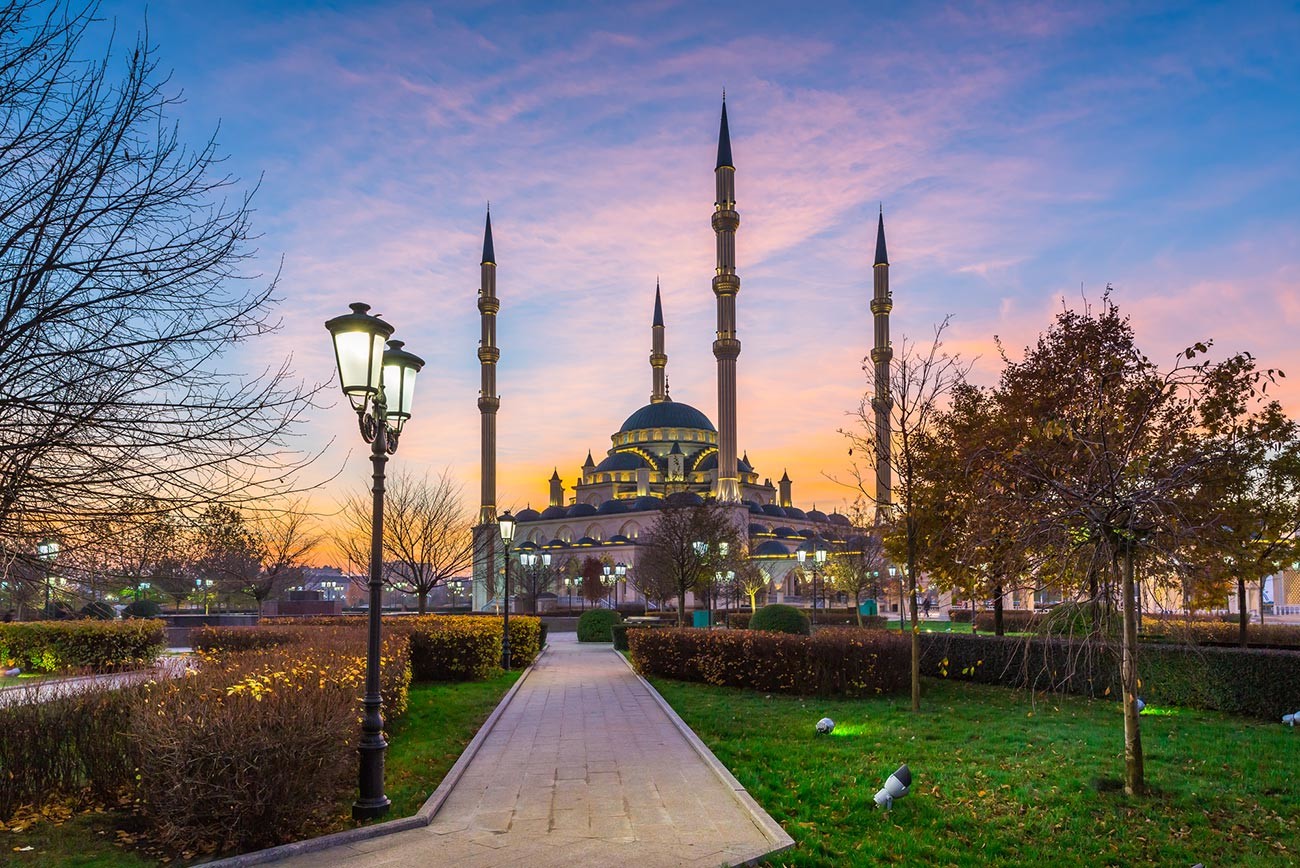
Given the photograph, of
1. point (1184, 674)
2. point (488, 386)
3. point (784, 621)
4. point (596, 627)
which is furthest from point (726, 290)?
point (1184, 674)

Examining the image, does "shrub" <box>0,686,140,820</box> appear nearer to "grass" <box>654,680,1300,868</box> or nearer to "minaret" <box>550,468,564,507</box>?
"grass" <box>654,680,1300,868</box>

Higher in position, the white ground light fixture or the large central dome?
the large central dome

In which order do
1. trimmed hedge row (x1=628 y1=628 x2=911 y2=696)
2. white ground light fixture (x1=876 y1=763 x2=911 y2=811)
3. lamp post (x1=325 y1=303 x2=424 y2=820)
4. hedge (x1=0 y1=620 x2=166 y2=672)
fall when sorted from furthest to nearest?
hedge (x1=0 y1=620 x2=166 y2=672) → trimmed hedge row (x1=628 y1=628 x2=911 y2=696) → white ground light fixture (x1=876 y1=763 x2=911 y2=811) → lamp post (x1=325 y1=303 x2=424 y2=820)

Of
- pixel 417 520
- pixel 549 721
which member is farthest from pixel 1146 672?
pixel 417 520

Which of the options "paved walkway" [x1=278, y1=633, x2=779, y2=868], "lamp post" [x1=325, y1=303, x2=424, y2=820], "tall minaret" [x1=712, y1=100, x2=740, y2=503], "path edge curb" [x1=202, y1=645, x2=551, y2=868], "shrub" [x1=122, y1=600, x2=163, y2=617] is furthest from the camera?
"tall minaret" [x1=712, y1=100, x2=740, y2=503]

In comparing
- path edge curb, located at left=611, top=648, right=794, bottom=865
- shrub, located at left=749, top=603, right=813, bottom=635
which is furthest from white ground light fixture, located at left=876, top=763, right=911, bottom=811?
shrub, located at left=749, top=603, right=813, bottom=635

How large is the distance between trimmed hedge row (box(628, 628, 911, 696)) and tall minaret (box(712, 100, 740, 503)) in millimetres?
43102

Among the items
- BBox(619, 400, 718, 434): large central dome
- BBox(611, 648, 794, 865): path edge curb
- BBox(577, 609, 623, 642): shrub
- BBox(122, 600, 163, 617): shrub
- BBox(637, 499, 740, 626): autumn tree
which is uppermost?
BBox(619, 400, 718, 434): large central dome

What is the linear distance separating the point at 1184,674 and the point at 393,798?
11.9 meters

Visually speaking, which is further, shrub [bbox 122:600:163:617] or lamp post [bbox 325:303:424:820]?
shrub [bbox 122:600:163:617]

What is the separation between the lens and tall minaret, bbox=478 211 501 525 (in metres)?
73.8

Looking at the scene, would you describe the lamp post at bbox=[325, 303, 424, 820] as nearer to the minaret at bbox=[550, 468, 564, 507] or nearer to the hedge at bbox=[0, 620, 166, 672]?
the hedge at bbox=[0, 620, 166, 672]

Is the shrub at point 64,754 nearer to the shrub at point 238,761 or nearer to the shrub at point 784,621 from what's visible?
the shrub at point 238,761

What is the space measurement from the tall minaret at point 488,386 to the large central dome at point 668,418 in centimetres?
2545
